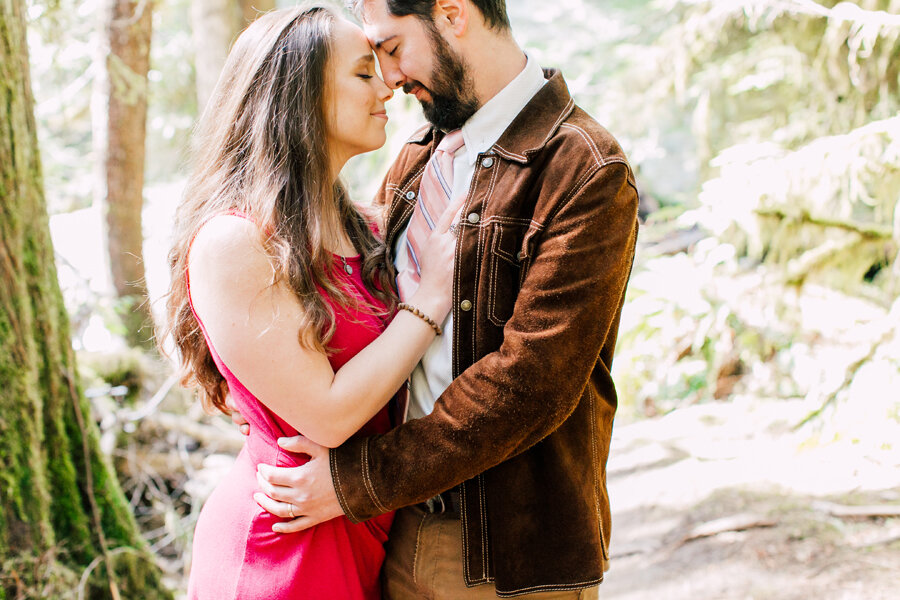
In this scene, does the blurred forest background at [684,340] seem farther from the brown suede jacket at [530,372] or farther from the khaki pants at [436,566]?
the khaki pants at [436,566]

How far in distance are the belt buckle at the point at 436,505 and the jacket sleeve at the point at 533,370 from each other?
7.0 inches

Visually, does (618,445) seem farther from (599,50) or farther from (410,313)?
(599,50)

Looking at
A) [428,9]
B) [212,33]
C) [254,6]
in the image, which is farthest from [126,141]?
[428,9]

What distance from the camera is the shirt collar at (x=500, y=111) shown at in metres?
1.77

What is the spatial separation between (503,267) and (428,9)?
2.23 feet

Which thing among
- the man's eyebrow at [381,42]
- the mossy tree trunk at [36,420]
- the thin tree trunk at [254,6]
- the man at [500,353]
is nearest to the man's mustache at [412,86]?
the man at [500,353]

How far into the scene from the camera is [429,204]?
1886 mm

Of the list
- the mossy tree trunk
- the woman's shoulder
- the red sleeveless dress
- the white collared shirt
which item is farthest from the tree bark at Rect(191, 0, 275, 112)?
the red sleeveless dress

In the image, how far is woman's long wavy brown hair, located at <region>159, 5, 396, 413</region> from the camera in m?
1.62

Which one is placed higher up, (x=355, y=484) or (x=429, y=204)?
(x=429, y=204)

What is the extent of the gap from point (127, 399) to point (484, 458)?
4122 millimetres

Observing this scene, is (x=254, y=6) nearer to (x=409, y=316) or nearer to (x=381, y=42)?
(x=381, y=42)

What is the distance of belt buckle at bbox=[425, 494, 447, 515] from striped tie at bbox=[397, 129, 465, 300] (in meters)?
0.50

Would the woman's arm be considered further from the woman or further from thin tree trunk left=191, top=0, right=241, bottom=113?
thin tree trunk left=191, top=0, right=241, bottom=113
